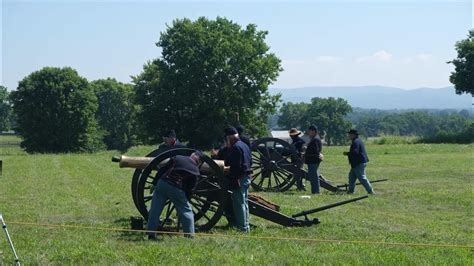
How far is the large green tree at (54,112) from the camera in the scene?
204ft

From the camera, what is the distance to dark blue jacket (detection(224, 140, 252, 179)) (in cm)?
958

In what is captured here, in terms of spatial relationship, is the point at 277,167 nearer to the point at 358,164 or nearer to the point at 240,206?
the point at 358,164

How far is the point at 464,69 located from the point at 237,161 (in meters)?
56.0

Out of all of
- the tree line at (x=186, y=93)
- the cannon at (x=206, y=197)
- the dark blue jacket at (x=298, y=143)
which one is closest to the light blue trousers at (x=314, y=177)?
the dark blue jacket at (x=298, y=143)

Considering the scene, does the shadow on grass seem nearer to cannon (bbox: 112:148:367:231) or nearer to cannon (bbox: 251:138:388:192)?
cannon (bbox: 112:148:367:231)

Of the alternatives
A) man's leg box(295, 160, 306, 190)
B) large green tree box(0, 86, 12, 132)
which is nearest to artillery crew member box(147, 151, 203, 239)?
man's leg box(295, 160, 306, 190)

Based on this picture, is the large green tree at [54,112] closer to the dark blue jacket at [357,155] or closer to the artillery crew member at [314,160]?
the artillery crew member at [314,160]

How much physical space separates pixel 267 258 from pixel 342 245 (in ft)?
4.46

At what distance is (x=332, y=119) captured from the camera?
119 meters

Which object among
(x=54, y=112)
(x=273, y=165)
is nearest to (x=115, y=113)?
(x=54, y=112)

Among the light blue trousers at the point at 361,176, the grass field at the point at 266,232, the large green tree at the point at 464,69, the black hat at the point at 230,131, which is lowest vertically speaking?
the grass field at the point at 266,232

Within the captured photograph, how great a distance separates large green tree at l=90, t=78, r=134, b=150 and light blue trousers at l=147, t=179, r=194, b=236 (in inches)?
3027

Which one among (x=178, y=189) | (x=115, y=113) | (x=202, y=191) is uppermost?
(x=115, y=113)

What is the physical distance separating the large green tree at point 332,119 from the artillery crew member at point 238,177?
10808 centimetres
